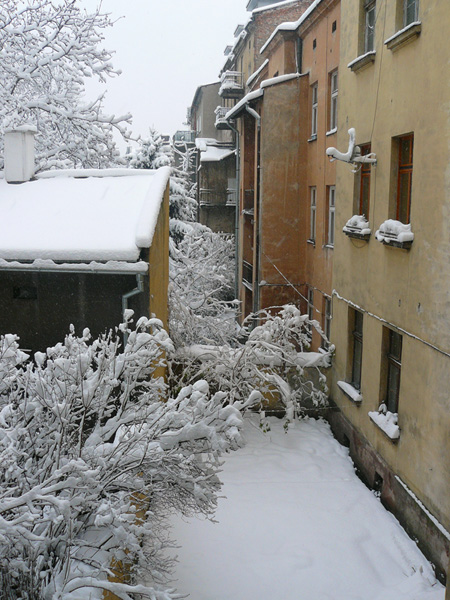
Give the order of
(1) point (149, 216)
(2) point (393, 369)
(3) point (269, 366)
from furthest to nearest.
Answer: (3) point (269, 366) < (2) point (393, 369) < (1) point (149, 216)

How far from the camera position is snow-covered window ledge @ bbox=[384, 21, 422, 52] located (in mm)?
8414

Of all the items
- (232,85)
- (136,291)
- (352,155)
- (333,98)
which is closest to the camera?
(136,291)

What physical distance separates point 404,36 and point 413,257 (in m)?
3.18

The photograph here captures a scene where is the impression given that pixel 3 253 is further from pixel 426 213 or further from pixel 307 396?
pixel 307 396

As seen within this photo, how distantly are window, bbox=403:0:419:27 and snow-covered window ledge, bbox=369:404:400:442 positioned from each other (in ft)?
19.4

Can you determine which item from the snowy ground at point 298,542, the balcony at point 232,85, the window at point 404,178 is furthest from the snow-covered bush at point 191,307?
the balcony at point 232,85

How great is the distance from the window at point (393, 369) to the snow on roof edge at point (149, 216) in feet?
14.0

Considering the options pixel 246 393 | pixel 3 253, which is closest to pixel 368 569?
pixel 246 393

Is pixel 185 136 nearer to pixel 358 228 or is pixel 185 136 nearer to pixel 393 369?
pixel 358 228

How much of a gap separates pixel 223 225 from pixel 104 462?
26.8 metres

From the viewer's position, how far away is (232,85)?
28.2 metres

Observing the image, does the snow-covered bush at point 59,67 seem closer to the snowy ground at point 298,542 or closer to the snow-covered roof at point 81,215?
the snow-covered roof at point 81,215

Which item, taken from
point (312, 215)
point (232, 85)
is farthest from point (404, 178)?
point (232, 85)

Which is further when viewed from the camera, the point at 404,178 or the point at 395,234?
the point at 404,178
